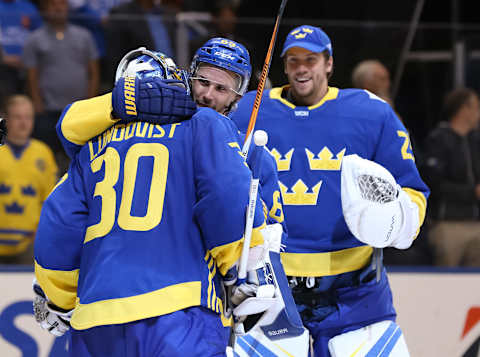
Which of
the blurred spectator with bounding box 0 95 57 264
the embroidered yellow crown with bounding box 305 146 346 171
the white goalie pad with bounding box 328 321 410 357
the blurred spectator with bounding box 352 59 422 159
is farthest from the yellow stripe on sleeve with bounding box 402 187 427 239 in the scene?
the blurred spectator with bounding box 0 95 57 264

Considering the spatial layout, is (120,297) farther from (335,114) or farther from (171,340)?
(335,114)

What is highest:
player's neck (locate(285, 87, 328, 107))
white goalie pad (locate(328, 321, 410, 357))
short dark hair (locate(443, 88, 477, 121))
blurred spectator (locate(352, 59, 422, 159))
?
player's neck (locate(285, 87, 328, 107))

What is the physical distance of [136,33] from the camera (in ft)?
15.0

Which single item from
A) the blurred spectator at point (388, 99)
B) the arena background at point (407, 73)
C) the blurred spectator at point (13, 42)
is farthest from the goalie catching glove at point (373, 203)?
the blurred spectator at point (13, 42)

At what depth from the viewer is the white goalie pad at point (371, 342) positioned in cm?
286

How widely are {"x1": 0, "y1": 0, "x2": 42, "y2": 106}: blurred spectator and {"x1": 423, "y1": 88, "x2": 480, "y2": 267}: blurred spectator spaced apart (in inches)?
91.9

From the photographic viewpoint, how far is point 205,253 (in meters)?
2.04

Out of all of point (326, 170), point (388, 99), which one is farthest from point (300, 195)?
point (388, 99)

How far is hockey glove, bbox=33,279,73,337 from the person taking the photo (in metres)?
2.33

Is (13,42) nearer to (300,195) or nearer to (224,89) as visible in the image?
(300,195)

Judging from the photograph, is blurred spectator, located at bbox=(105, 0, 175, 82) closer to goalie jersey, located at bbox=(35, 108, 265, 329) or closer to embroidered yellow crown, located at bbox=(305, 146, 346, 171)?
embroidered yellow crown, located at bbox=(305, 146, 346, 171)

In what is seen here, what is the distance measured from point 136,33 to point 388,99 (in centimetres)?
147

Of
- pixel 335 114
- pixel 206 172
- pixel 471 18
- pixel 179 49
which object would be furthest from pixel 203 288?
pixel 471 18

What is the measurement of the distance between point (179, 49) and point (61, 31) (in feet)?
2.41
